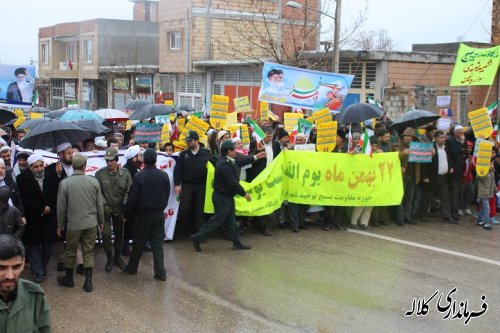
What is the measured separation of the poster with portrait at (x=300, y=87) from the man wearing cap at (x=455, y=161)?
2.79 meters

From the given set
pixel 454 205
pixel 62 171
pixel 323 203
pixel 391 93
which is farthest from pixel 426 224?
pixel 391 93

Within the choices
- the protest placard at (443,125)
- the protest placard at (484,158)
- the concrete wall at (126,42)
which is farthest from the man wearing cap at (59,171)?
the concrete wall at (126,42)

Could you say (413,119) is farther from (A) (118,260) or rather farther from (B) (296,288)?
(A) (118,260)

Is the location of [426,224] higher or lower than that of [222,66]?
lower

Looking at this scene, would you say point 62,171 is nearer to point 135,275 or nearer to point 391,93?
point 135,275

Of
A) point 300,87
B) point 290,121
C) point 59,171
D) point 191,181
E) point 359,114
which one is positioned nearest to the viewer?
point 59,171

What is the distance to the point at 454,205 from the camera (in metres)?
11.5

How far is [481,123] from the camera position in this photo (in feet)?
37.4

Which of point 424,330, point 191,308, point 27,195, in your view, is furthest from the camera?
point 27,195

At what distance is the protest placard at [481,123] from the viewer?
37.1ft

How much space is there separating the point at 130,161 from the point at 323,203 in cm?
346

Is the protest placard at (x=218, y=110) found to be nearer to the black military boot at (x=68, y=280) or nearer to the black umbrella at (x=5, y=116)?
the black umbrella at (x=5, y=116)

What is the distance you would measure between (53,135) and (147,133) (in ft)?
8.60

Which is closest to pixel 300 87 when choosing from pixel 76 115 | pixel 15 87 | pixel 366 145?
pixel 366 145
